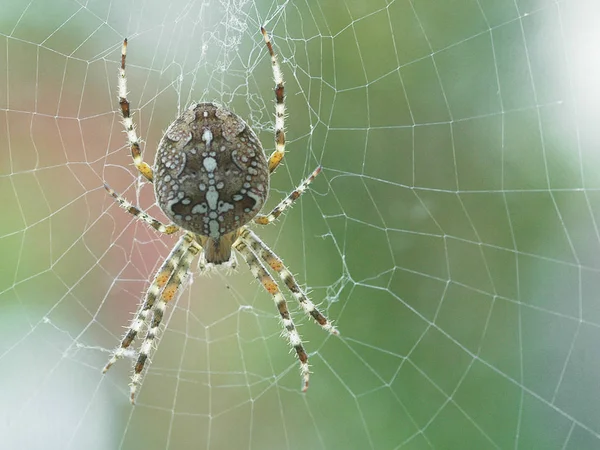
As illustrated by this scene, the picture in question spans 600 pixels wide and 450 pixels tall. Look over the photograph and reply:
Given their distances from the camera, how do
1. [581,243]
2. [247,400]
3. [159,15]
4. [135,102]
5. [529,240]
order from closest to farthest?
[159,15], [135,102], [581,243], [529,240], [247,400]

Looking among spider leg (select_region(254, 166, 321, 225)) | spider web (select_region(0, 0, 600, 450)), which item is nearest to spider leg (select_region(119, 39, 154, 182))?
spider leg (select_region(254, 166, 321, 225))

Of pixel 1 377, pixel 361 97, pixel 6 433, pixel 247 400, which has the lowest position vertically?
pixel 6 433

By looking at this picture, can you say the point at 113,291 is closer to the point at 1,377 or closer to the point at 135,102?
the point at 1,377

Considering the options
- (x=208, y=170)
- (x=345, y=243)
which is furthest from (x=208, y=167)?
(x=345, y=243)

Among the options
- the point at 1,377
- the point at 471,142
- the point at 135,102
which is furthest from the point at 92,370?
the point at 471,142

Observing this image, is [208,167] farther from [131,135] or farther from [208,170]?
[131,135]

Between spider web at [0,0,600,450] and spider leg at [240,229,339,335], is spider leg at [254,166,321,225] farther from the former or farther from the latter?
spider web at [0,0,600,450]
